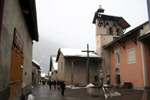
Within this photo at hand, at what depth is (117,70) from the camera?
23.8m

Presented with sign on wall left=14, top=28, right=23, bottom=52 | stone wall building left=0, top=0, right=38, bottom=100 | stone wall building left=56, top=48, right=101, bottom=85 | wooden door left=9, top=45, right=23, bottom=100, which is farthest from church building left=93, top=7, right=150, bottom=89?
wooden door left=9, top=45, right=23, bottom=100

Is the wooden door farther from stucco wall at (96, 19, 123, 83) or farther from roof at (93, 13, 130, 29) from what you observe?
roof at (93, 13, 130, 29)

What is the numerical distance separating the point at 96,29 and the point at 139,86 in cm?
1581

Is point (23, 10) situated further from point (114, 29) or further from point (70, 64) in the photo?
point (114, 29)

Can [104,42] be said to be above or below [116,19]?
below

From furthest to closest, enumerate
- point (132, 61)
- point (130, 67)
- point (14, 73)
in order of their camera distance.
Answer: point (130, 67)
point (132, 61)
point (14, 73)

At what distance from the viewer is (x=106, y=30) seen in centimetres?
3003

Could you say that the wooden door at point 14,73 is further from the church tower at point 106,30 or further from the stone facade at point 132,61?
the church tower at point 106,30

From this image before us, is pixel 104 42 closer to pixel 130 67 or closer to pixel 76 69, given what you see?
pixel 76 69

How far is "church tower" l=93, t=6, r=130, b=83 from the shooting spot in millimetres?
26081

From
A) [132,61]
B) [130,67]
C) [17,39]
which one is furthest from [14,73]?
[130,67]

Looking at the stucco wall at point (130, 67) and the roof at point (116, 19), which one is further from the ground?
the roof at point (116, 19)

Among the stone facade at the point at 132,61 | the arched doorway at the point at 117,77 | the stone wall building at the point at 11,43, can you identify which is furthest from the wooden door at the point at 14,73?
the arched doorway at the point at 117,77

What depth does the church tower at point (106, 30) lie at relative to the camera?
26.1m
